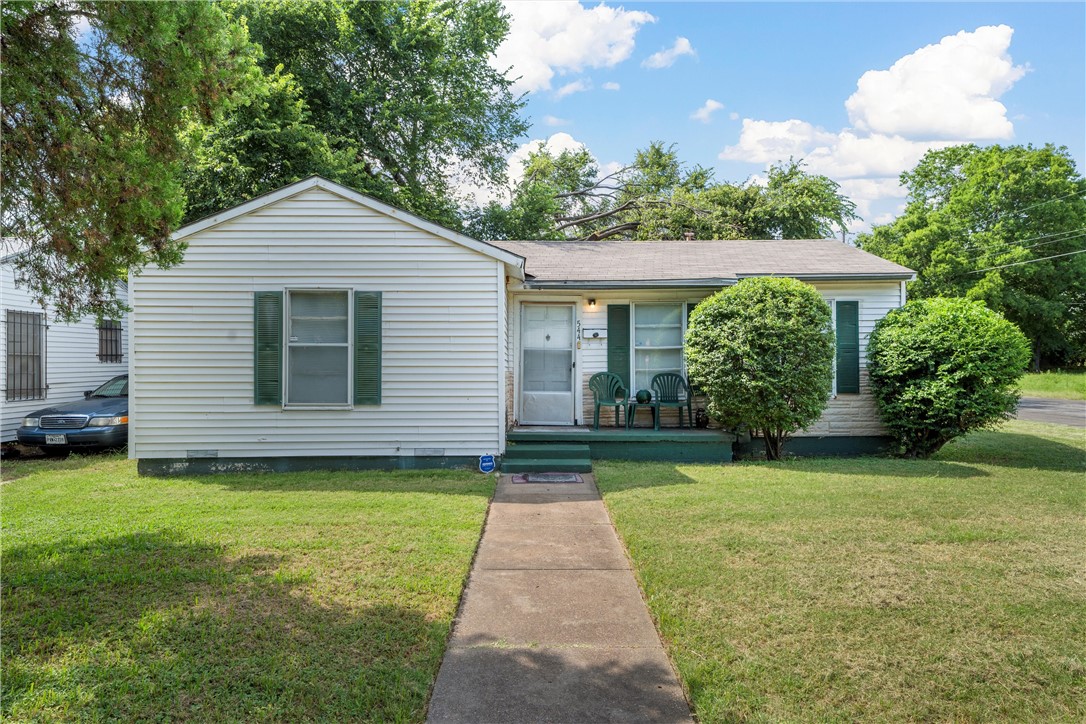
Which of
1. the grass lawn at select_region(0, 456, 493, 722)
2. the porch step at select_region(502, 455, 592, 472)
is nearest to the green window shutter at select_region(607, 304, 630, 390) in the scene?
the porch step at select_region(502, 455, 592, 472)

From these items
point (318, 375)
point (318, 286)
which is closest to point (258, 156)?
point (318, 286)

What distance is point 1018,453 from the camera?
30.9ft

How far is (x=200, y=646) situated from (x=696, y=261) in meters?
9.36

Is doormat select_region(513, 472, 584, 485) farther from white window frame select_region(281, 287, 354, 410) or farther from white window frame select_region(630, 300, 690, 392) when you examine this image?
white window frame select_region(630, 300, 690, 392)

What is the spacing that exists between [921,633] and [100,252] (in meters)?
5.75

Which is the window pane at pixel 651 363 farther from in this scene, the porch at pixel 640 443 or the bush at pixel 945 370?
the bush at pixel 945 370

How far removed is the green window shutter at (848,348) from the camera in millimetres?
9562

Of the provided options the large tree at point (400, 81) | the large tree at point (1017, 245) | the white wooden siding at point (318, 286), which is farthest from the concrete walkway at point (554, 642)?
the large tree at point (1017, 245)

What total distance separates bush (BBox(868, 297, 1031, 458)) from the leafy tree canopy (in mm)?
13296

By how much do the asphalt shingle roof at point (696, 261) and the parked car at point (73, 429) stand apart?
709cm

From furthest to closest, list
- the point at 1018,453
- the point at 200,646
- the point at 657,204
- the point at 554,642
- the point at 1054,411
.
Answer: the point at 657,204
the point at 1054,411
the point at 1018,453
the point at 554,642
the point at 200,646

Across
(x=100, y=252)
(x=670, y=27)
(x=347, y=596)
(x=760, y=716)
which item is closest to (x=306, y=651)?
(x=347, y=596)

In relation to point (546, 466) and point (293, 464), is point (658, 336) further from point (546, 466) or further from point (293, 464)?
point (293, 464)

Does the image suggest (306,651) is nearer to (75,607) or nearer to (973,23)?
(75,607)
